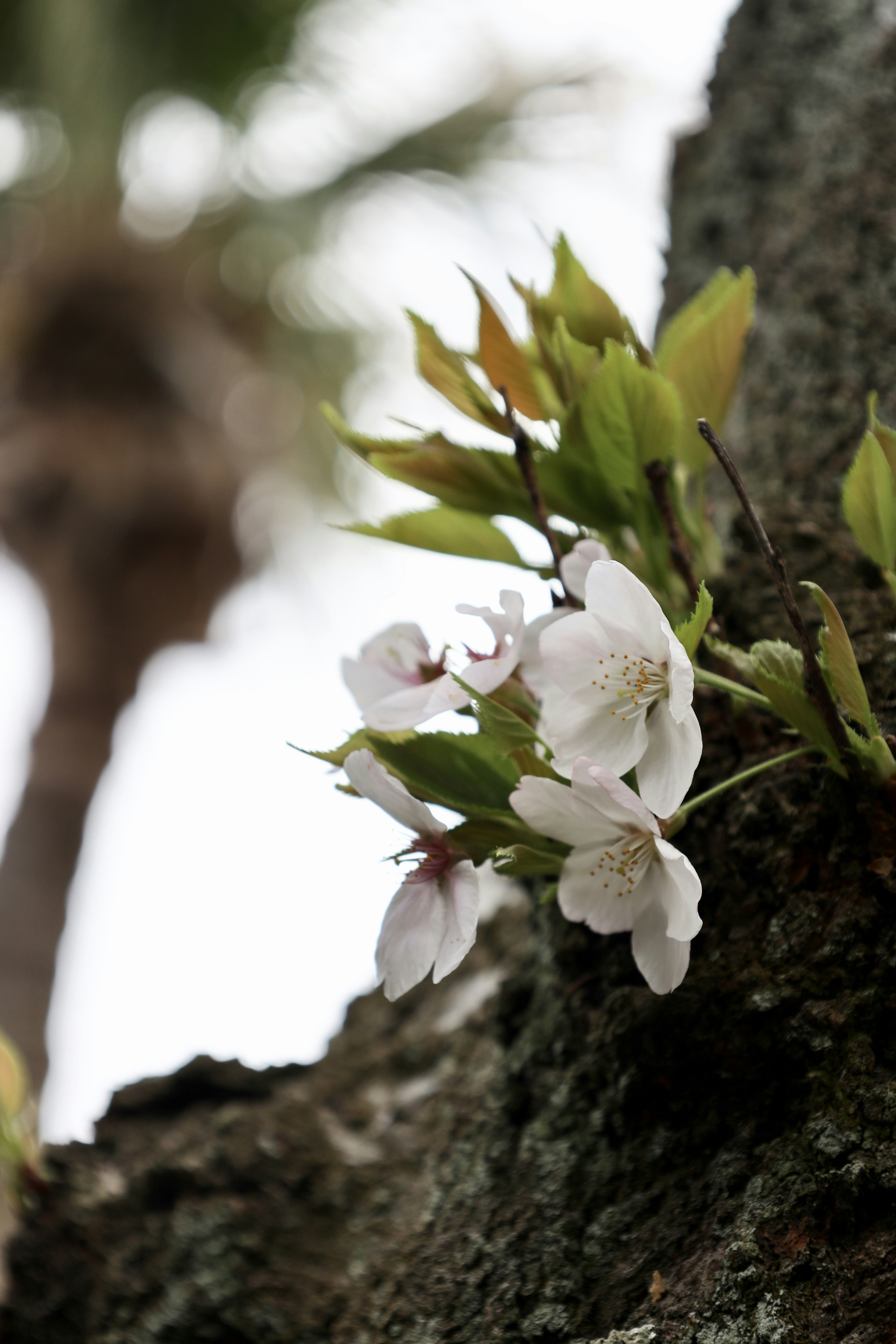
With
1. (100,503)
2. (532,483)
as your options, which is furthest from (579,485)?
(100,503)

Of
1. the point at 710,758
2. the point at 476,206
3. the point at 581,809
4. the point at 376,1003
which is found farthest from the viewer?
the point at 476,206

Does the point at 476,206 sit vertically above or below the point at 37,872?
above

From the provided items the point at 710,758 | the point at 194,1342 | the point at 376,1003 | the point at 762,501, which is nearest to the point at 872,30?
the point at 762,501

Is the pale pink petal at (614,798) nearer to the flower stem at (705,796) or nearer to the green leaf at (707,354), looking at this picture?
the flower stem at (705,796)

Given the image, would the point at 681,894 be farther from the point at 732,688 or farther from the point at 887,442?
the point at 887,442

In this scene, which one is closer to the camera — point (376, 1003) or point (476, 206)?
point (376, 1003)

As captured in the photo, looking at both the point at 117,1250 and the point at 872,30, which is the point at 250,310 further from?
the point at 117,1250

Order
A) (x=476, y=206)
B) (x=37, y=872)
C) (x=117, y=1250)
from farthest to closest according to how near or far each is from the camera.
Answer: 1. (x=476, y=206)
2. (x=37, y=872)
3. (x=117, y=1250)
